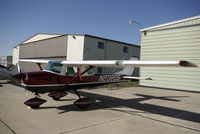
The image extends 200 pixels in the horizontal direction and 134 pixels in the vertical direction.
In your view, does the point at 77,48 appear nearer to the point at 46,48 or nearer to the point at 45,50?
the point at 46,48

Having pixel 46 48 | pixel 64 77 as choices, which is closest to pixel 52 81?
pixel 64 77

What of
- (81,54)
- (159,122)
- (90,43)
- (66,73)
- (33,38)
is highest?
(33,38)

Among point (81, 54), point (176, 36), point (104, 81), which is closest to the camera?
point (104, 81)

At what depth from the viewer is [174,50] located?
1306 cm

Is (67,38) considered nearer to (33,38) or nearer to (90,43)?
(90,43)

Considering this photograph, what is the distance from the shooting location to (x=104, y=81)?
839 centimetres

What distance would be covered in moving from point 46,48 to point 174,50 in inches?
644

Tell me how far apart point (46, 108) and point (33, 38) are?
22992 mm

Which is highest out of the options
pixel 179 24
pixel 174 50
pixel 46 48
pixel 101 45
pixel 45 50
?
pixel 179 24

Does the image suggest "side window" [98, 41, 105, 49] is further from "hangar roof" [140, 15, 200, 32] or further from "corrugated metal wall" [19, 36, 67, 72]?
"hangar roof" [140, 15, 200, 32]

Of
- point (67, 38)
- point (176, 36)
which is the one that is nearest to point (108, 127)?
point (176, 36)

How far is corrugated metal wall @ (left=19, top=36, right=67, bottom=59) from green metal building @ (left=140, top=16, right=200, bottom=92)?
362 inches

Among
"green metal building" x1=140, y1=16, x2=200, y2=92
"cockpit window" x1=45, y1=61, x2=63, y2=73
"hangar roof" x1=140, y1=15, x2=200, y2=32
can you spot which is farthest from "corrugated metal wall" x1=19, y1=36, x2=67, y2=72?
"cockpit window" x1=45, y1=61, x2=63, y2=73

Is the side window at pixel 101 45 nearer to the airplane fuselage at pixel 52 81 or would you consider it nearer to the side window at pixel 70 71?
the airplane fuselage at pixel 52 81
